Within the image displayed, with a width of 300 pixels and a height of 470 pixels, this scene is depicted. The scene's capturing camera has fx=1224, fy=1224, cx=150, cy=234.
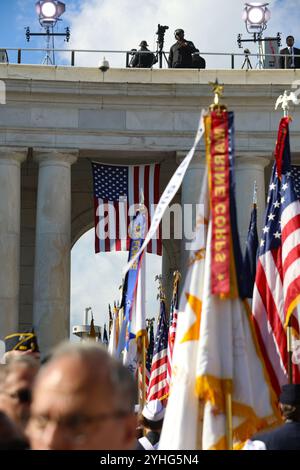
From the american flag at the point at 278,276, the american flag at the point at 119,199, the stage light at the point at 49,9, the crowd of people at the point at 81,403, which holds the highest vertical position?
the stage light at the point at 49,9

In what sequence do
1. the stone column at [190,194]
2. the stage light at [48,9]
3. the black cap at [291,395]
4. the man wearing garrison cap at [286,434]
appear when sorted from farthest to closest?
the stage light at [48,9] < the stone column at [190,194] < the black cap at [291,395] < the man wearing garrison cap at [286,434]

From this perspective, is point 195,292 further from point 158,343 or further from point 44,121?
point 44,121

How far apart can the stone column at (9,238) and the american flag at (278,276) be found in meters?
23.5

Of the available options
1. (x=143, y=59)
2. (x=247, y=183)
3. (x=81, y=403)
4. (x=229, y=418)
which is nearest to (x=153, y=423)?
(x=229, y=418)

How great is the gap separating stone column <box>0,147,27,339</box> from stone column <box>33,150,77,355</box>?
79 centimetres

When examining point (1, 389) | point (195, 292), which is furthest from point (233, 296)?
point (1, 389)

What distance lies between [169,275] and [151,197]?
55.2 feet

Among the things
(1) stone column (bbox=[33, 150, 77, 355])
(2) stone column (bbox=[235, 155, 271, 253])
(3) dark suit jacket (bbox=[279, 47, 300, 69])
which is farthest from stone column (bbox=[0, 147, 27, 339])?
(3) dark suit jacket (bbox=[279, 47, 300, 69])

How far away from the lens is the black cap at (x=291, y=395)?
45.1 feet

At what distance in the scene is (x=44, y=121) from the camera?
48688 mm

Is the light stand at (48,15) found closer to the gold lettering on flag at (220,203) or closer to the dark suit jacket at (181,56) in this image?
the dark suit jacket at (181,56)

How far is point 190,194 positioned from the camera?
48.3 m

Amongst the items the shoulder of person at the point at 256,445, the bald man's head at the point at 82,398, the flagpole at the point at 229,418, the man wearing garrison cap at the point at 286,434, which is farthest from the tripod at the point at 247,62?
the bald man's head at the point at 82,398

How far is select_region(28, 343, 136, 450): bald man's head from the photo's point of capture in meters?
6.07
